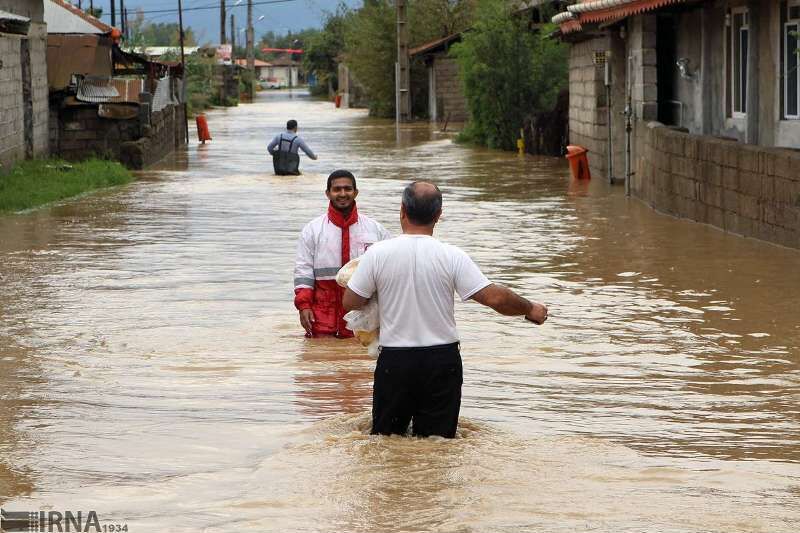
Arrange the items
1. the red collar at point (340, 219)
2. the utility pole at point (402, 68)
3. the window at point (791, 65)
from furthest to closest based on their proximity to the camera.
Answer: the utility pole at point (402, 68)
the window at point (791, 65)
the red collar at point (340, 219)

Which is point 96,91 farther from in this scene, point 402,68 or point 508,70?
point 402,68

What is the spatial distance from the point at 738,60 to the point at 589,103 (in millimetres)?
8527

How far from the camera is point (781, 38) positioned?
19.3 meters

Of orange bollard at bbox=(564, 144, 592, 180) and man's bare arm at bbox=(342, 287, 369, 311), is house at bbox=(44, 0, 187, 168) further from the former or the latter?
man's bare arm at bbox=(342, 287, 369, 311)

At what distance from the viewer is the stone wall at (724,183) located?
1600cm

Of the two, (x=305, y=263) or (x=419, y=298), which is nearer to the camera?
(x=419, y=298)

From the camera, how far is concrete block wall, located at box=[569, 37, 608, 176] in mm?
28250

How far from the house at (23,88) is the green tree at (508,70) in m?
11.9

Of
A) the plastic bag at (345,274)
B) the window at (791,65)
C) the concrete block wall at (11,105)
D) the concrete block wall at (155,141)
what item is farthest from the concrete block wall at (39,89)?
the plastic bag at (345,274)

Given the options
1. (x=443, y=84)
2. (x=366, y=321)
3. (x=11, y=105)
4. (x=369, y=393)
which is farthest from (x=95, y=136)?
(x=443, y=84)

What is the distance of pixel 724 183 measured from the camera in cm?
1802

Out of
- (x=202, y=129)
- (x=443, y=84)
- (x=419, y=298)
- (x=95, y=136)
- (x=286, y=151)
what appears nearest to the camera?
(x=419, y=298)

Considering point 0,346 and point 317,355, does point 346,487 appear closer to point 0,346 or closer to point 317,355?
point 317,355

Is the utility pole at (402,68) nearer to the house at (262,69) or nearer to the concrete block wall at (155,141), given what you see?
the concrete block wall at (155,141)
